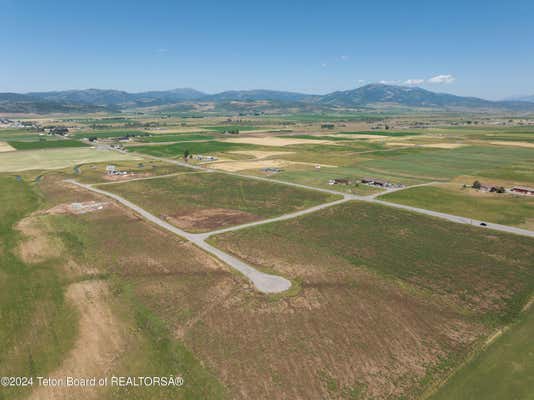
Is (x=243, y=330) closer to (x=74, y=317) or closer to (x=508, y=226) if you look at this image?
(x=74, y=317)

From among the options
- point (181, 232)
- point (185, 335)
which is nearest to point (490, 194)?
point (181, 232)

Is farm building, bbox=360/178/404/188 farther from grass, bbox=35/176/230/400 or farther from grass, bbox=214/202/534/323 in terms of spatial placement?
grass, bbox=35/176/230/400

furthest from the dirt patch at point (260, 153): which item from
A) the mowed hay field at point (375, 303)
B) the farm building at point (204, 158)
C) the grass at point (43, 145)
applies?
the grass at point (43, 145)

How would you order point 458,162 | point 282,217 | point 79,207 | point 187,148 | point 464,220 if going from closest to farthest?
point 464,220
point 282,217
point 79,207
point 458,162
point 187,148

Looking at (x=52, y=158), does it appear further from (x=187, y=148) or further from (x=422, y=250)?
(x=422, y=250)

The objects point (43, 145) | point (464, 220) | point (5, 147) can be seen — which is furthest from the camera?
point (43, 145)

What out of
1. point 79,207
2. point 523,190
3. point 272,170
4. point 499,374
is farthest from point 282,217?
point 523,190
